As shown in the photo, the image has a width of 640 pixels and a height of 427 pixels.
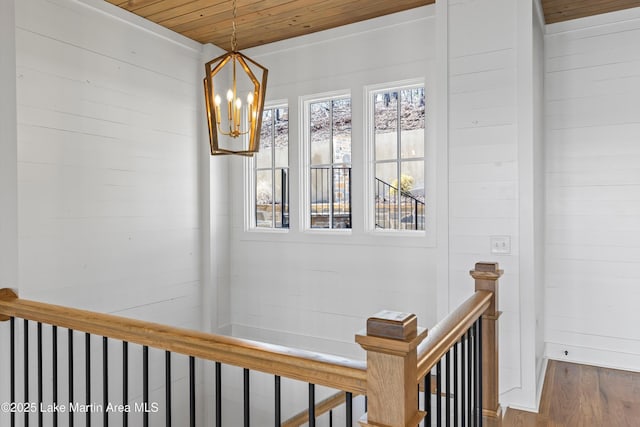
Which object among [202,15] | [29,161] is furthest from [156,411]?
[202,15]

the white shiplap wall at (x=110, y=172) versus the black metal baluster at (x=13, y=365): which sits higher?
the white shiplap wall at (x=110, y=172)

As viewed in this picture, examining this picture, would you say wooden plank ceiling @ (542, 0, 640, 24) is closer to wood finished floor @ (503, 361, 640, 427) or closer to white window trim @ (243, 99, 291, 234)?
white window trim @ (243, 99, 291, 234)

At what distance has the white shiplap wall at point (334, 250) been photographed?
3.38 metres

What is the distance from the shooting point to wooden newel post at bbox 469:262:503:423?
82.0 inches

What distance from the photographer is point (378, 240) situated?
3539 mm

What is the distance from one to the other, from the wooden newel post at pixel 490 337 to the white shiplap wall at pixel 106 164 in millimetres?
2534

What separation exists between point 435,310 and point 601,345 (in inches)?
47.5

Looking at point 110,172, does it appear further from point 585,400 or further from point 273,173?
point 585,400

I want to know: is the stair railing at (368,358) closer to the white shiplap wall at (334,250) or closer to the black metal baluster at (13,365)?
the black metal baluster at (13,365)

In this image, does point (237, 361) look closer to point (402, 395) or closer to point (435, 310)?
point (402, 395)

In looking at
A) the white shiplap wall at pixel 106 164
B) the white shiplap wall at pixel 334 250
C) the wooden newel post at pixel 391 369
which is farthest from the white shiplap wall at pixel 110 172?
the wooden newel post at pixel 391 369

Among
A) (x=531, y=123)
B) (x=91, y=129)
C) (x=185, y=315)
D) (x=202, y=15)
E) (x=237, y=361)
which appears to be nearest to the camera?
(x=237, y=361)

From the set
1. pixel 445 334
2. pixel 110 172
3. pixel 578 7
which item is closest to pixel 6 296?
pixel 110 172

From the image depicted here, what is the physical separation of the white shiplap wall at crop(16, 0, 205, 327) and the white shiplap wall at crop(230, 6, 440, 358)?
1.78 feet
